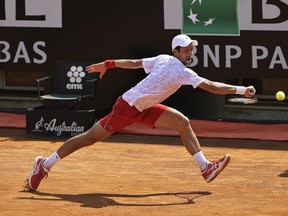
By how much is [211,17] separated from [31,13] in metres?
2.90

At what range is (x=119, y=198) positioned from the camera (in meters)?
9.38

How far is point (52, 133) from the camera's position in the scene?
1343 cm

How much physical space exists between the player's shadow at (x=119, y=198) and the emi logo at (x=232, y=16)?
459 cm

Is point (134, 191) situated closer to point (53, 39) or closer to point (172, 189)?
point (172, 189)

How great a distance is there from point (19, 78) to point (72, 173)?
492 cm

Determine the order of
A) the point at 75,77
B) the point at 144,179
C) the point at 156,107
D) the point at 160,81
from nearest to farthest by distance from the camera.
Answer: the point at 160,81 → the point at 156,107 → the point at 144,179 → the point at 75,77

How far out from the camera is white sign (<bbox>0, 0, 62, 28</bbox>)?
14.6m

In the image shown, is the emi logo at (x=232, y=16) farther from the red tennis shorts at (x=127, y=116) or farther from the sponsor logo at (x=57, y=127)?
the red tennis shorts at (x=127, y=116)

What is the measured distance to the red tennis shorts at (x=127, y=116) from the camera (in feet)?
31.2

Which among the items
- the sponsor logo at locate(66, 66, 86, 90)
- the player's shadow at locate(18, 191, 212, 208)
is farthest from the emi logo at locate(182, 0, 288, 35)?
the player's shadow at locate(18, 191, 212, 208)

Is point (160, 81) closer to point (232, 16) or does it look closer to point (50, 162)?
point (50, 162)

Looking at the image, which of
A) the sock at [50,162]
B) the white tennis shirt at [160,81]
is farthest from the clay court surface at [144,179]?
the white tennis shirt at [160,81]

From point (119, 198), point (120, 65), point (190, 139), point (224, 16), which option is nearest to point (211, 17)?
point (224, 16)

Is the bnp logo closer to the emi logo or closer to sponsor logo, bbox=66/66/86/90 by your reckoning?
the emi logo
